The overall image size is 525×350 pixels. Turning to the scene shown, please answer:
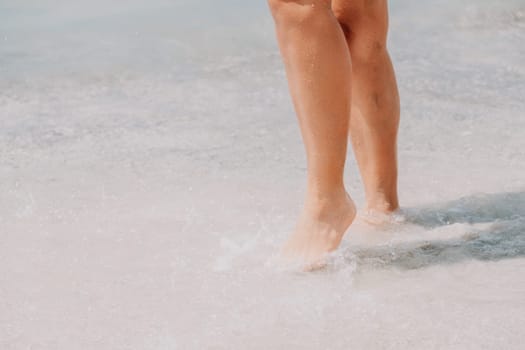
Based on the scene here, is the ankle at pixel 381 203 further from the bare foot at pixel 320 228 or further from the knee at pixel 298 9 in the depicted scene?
the knee at pixel 298 9

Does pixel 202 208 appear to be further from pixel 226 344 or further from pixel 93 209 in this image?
pixel 226 344

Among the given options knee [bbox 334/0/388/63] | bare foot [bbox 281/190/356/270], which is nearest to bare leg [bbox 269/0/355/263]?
bare foot [bbox 281/190/356/270]

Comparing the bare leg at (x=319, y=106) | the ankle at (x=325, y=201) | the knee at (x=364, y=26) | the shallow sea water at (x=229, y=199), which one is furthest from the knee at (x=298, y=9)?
the shallow sea water at (x=229, y=199)

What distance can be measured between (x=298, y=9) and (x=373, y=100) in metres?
0.39

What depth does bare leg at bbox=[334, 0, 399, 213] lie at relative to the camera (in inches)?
92.4

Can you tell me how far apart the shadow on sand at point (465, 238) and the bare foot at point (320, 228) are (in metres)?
0.06

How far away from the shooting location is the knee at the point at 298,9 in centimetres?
209

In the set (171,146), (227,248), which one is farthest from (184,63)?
(227,248)

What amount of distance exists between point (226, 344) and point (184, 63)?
229 cm

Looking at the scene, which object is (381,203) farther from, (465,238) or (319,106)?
(319,106)

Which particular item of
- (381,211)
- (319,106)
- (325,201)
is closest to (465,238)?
(381,211)

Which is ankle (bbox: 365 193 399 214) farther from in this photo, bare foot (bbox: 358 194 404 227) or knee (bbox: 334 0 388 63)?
knee (bbox: 334 0 388 63)

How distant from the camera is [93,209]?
2.57 m

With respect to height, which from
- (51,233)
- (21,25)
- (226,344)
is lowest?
(21,25)
